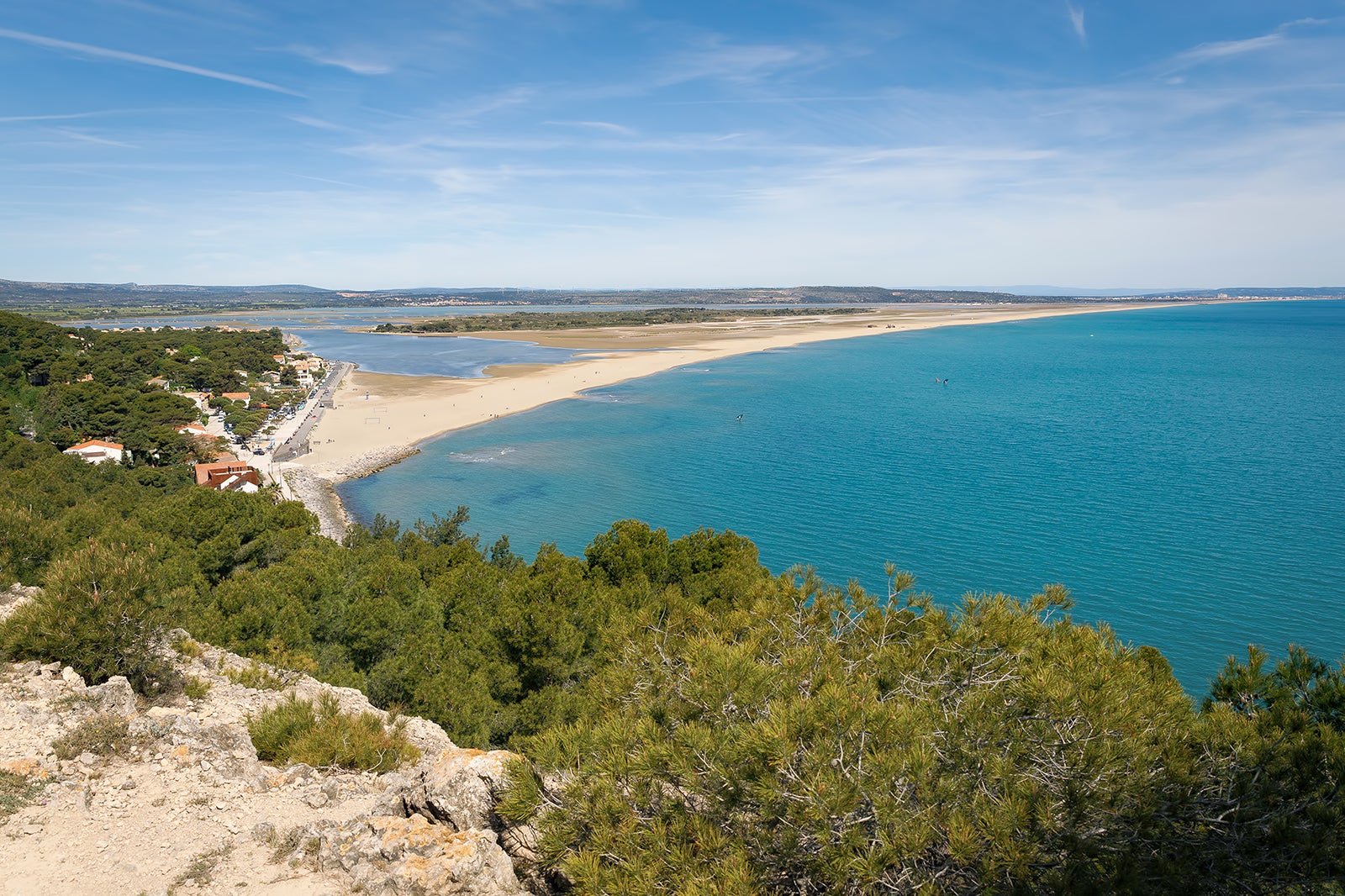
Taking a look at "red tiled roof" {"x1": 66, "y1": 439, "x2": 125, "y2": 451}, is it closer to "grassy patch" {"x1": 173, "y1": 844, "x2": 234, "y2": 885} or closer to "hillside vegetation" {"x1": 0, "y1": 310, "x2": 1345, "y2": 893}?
"hillside vegetation" {"x1": 0, "y1": 310, "x2": 1345, "y2": 893}

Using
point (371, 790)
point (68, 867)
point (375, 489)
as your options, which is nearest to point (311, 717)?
point (371, 790)

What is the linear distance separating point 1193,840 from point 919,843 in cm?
253

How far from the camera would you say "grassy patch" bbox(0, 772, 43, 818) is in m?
7.56

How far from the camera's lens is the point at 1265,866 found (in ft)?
18.2

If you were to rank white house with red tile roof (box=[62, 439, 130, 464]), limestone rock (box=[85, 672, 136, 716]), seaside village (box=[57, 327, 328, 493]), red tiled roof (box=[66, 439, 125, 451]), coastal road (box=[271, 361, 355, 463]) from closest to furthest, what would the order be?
limestone rock (box=[85, 672, 136, 716]) < seaside village (box=[57, 327, 328, 493]) < white house with red tile roof (box=[62, 439, 130, 464]) < red tiled roof (box=[66, 439, 125, 451]) < coastal road (box=[271, 361, 355, 463])

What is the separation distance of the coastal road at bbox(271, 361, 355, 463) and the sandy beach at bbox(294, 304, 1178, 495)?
3.12 feet

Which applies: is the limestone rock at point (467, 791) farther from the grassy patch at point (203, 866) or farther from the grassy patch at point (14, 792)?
the grassy patch at point (14, 792)

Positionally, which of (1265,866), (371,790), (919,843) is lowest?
(371,790)

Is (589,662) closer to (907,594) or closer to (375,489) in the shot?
(907,594)

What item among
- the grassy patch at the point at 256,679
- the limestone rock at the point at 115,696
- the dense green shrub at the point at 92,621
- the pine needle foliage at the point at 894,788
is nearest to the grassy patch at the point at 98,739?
the limestone rock at the point at 115,696

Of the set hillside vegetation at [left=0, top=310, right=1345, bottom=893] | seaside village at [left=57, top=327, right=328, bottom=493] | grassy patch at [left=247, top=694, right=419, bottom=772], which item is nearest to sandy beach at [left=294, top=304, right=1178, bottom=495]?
seaside village at [left=57, top=327, right=328, bottom=493]

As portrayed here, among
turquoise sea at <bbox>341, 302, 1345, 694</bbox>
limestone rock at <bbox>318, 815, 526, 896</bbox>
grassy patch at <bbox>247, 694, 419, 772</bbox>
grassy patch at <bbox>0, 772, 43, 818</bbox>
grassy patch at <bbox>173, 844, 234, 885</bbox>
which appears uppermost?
grassy patch at <bbox>0, 772, 43, 818</bbox>

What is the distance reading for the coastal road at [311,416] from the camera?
177ft

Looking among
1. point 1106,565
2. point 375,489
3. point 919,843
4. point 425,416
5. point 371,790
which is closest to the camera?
point 919,843
